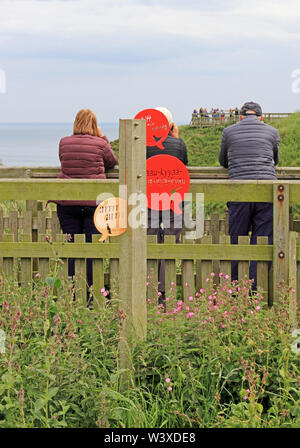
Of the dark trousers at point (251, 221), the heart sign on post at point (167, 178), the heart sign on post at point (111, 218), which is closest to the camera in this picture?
Result: the heart sign on post at point (111, 218)

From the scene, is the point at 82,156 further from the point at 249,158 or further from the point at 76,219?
the point at 249,158

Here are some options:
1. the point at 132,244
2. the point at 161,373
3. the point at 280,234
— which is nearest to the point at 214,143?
the point at 280,234

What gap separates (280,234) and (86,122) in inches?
87.5

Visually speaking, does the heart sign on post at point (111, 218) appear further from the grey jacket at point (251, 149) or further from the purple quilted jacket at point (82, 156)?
the grey jacket at point (251, 149)

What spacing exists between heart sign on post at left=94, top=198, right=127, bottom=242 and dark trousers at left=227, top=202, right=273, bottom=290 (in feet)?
7.23

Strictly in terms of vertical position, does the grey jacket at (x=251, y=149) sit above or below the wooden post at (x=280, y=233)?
above

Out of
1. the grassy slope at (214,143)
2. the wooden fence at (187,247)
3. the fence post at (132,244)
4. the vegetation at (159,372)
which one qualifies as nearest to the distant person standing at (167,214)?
the wooden fence at (187,247)

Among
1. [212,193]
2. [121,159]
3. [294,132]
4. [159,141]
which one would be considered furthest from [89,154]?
[294,132]

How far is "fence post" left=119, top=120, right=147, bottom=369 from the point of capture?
14.4 feet

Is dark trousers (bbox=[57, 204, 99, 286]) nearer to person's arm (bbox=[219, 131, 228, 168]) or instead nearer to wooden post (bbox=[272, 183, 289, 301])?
person's arm (bbox=[219, 131, 228, 168])

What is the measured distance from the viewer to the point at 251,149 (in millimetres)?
6812

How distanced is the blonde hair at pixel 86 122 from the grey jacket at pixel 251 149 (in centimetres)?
131

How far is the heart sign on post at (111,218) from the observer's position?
4292mm

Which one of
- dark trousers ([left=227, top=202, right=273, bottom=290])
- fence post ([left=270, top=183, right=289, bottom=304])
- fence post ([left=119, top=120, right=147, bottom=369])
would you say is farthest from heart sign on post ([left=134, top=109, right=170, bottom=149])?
fence post ([left=119, top=120, right=147, bottom=369])
